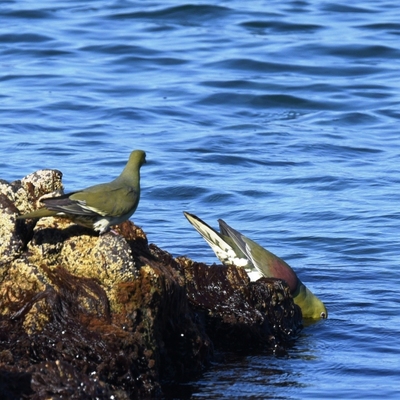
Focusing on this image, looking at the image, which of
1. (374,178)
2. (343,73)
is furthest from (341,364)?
(343,73)

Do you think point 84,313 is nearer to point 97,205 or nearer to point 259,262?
point 97,205

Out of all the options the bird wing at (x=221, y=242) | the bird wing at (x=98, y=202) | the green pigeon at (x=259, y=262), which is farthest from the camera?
the bird wing at (x=221, y=242)

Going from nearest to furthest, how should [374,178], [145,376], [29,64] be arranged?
[145,376], [374,178], [29,64]

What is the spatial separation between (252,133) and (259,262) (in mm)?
6721

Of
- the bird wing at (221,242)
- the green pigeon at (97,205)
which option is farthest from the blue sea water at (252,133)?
the green pigeon at (97,205)

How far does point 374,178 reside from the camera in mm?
12344

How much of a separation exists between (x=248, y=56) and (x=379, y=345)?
11.7 metres

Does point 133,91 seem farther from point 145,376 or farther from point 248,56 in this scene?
point 145,376

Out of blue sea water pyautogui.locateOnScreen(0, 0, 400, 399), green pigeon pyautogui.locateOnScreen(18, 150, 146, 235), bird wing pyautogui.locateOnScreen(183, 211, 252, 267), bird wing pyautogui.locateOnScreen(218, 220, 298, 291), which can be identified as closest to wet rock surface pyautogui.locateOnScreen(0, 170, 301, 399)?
green pigeon pyautogui.locateOnScreen(18, 150, 146, 235)

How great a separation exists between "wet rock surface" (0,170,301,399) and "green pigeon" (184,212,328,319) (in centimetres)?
135

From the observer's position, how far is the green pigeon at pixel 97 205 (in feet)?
19.0

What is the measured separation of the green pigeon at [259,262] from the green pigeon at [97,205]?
1737 mm

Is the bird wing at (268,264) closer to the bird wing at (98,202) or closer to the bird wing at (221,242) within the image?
the bird wing at (221,242)

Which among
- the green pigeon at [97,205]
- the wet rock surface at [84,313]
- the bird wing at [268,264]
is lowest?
the bird wing at [268,264]
